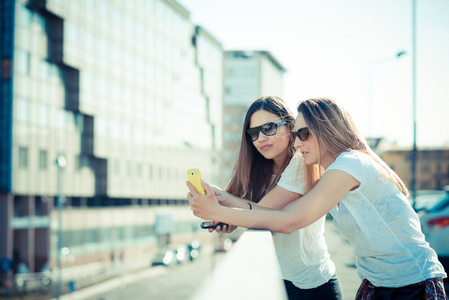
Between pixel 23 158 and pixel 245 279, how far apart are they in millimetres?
40222

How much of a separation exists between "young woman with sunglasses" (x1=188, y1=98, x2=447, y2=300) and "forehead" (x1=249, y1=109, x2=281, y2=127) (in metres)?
0.55

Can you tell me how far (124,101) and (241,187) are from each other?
50321 mm

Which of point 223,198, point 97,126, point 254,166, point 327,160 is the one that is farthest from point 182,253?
point 327,160

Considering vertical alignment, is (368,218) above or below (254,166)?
below

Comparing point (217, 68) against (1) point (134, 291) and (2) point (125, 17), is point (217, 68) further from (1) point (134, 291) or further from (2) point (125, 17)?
(1) point (134, 291)

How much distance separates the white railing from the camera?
1.13m

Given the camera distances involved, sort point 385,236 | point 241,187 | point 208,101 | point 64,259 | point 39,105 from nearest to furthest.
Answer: point 385,236 → point 241,187 → point 39,105 → point 64,259 → point 208,101

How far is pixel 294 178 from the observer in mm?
2924

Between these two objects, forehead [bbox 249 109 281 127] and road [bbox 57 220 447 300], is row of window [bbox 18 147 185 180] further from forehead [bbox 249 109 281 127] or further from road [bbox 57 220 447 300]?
forehead [bbox 249 109 281 127]

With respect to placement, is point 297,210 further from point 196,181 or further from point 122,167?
point 122,167

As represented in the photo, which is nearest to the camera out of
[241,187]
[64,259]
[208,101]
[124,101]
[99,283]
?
[241,187]

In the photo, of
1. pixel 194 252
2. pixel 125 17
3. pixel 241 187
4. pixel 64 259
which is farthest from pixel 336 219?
pixel 194 252

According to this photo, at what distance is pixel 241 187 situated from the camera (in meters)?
3.46

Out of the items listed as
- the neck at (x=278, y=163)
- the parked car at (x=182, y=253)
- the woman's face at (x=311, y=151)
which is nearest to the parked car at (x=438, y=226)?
the neck at (x=278, y=163)
